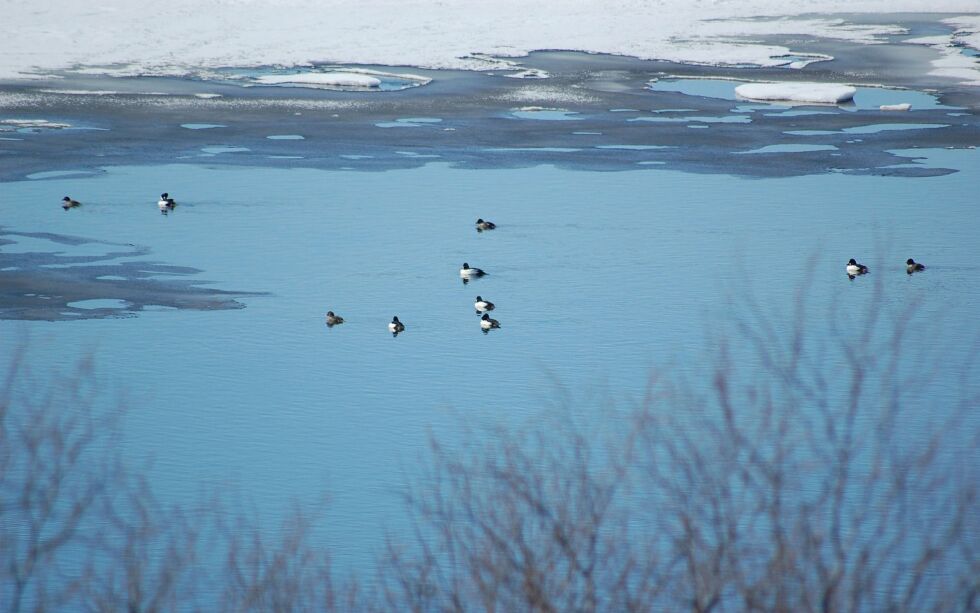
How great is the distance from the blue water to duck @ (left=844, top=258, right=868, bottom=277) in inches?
8.8

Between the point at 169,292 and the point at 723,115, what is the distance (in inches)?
399

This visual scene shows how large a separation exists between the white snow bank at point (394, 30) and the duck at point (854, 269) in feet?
42.0

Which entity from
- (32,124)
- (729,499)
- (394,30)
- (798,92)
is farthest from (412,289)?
(394,30)

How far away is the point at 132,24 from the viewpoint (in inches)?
1005

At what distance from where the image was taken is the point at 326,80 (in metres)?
20.9

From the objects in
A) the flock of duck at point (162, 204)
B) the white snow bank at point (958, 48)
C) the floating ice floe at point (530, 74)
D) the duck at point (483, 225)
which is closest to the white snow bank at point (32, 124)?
the flock of duck at point (162, 204)

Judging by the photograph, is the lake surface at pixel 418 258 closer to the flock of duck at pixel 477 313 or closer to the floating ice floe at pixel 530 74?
the flock of duck at pixel 477 313

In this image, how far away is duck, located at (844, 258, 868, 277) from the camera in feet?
33.1

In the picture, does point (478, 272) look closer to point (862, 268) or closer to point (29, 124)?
point (862, 268)

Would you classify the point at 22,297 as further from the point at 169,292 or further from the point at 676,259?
the point at 676,259

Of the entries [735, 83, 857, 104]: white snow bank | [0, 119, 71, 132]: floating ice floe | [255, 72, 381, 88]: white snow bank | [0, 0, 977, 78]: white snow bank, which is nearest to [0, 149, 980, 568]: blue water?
[0, 119, 71, 132]: floating ice floe

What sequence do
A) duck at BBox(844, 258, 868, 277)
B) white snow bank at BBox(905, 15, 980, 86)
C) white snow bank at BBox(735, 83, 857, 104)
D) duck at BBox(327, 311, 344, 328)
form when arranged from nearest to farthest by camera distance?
1. duck at BBox(327, 311, 344, 328)
2. duck at BBox(844, 258, 868, 277)
3. white snow bank at BBox(735, 83, 857, 104)
4. white snow bank at BBox(905, 15, 980, 86)

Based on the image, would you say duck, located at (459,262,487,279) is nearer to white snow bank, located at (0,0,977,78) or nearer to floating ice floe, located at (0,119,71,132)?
floating ice floe, located at (0,119,71,132)

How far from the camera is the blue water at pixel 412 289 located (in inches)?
275
